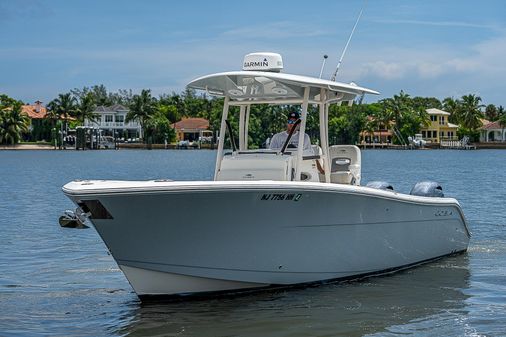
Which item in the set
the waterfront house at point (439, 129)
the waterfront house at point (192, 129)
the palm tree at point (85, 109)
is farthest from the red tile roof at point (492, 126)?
the palm tree at point (85, 109)

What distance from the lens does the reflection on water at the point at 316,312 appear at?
10742 millimetres

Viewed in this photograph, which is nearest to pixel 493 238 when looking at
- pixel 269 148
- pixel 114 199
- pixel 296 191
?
pixel 269 148

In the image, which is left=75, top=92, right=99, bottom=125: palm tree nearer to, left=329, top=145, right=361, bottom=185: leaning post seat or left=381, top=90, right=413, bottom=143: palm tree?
left=381, top=90, right=413, bottom=143: palm tree

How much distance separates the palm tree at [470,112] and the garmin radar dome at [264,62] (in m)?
142

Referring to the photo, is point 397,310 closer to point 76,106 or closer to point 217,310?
point 217,310

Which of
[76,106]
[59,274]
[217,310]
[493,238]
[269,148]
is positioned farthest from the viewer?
[76,106]

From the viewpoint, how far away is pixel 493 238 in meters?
19.8

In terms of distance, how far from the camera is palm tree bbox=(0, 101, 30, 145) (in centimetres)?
14650

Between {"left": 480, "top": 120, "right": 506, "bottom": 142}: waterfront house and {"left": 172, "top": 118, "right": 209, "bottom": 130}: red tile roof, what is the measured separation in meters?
49.2

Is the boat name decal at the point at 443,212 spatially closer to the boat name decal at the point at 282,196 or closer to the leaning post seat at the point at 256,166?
the leaning post seat at the point at 256,166

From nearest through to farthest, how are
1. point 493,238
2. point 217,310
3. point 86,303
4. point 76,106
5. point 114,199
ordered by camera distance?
point 114,199 < point 217,310 < point 86,303 < point 493,238 < point 76,106

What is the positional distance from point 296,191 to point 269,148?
1917mm

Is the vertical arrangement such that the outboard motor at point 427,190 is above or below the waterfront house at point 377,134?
below

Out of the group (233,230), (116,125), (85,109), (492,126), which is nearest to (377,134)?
(492,126)
